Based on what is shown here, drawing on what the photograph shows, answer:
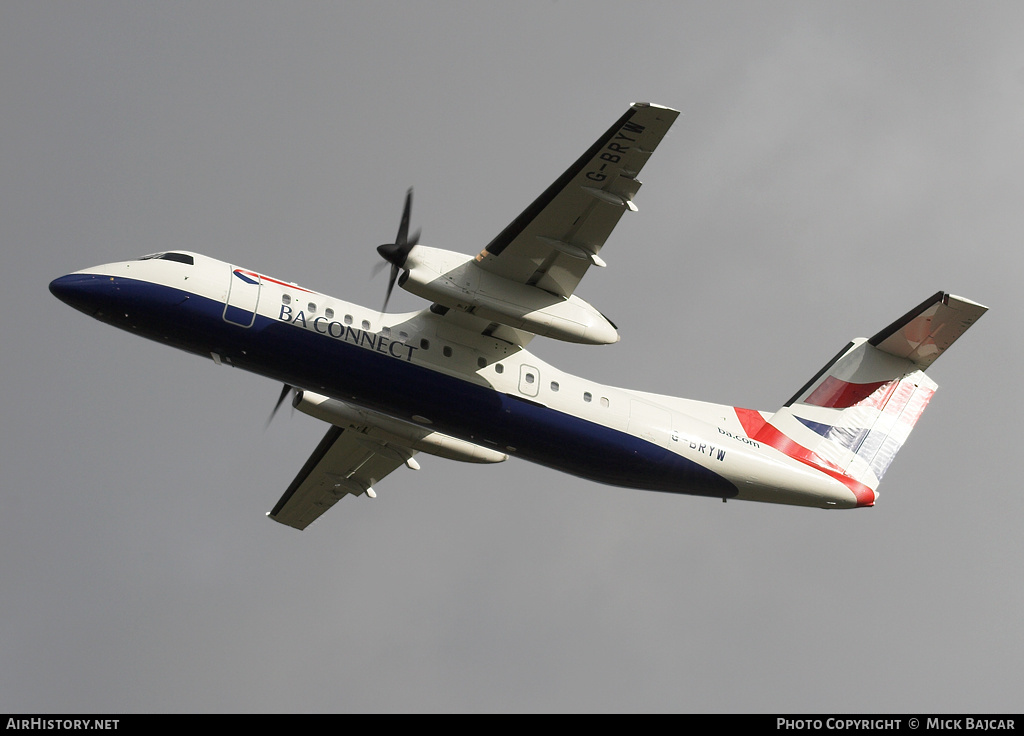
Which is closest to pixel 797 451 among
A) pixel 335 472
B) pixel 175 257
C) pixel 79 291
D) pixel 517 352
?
pixel 517 352

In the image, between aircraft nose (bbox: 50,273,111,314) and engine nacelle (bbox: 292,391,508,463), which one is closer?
aircraft nose (bbox: 50,273,111,314)

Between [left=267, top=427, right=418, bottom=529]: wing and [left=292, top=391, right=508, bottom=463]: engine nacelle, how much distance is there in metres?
0.89

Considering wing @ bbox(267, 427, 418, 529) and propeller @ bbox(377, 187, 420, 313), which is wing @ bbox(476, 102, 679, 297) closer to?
propeller @ bbox(377, 187, 420, 313)

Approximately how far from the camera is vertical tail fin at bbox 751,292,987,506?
2084 centimetres

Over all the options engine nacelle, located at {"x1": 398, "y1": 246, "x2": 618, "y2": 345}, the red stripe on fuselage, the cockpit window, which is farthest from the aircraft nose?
the red stripe on fuselage

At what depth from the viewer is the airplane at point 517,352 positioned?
58.1 feet

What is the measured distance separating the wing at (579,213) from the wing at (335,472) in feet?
19.5

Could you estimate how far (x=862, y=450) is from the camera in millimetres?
21500

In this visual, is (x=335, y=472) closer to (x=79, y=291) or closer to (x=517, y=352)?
(x=517, y=352)

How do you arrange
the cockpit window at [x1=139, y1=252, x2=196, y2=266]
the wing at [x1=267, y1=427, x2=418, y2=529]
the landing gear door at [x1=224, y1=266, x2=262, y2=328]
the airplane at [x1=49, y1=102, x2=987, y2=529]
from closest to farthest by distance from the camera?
the airplane at [x1=49, y1=102, x2=987, y2=529] → the landing gear door at [x1=224, y1=266, x2=262, y2=328] → the cockpit window at [x1=139, y1=252, x2=196, y2=266] → the wing at [x1=267, y1=427, x2=418, y2=529]
